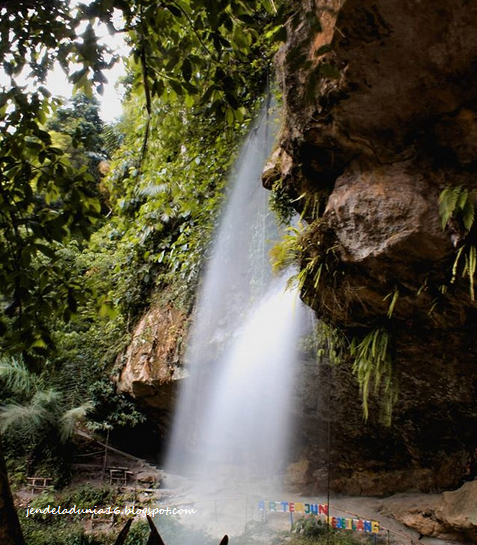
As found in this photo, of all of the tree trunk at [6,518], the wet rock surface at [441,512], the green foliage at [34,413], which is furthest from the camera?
the green foliage at [34,413]

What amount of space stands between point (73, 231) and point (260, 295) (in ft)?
16.1

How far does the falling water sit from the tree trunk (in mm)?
4840

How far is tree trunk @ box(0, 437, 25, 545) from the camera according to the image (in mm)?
1401

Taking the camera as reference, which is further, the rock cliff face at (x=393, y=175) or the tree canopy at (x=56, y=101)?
the rock cliff face at (x=393, y=175)

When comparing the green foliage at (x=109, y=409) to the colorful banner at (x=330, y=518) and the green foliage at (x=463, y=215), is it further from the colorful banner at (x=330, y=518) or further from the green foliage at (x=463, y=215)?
the green foliage at (x=463, y=215)

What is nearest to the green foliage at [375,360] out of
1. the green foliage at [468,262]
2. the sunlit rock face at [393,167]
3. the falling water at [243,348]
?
the sunlit rock face at [393,167]

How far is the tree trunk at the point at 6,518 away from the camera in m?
1.40

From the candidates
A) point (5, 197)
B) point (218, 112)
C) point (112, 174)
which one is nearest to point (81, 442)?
point (112, 174)

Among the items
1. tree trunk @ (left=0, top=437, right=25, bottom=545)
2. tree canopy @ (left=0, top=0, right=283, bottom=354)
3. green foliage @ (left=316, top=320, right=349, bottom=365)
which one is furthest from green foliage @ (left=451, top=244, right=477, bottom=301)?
tree trunk @ (left=0, top=437, right=25, bottom=545)

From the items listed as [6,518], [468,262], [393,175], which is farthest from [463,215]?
[6,518]

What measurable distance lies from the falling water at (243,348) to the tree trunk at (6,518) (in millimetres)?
4840

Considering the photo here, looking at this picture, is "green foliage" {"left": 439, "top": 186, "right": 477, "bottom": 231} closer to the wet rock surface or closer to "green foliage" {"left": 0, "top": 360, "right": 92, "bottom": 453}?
the wet rock surface

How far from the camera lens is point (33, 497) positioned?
731cm

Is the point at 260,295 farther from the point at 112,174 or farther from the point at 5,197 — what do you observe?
the point at 5,197
